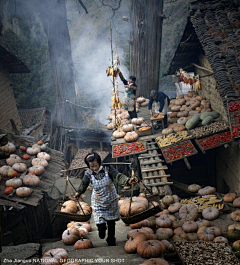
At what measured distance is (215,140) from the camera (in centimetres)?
893

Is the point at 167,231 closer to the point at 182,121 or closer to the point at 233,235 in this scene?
the point at 233,235

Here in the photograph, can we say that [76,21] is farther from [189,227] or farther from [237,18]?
[189,227]

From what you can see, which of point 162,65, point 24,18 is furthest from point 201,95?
point 24,18

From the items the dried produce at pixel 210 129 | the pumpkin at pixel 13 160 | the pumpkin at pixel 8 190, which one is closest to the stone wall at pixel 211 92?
the dried produce at pixel 210 129

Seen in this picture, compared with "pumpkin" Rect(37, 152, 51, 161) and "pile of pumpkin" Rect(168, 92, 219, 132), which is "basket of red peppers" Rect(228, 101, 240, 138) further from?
"pumpkin" Rect(37, 152, 51, 161)

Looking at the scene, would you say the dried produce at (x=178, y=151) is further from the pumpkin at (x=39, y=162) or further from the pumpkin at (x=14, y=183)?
the pumpkin at (x=14, y=183)

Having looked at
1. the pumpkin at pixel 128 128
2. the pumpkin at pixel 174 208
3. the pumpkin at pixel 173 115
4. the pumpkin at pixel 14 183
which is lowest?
the pumpkin at pixel 174 208

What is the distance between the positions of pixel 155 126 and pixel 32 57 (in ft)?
74.8

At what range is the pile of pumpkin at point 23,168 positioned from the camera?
7613 mm

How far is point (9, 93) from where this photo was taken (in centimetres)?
1268

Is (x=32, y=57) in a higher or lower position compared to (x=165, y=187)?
higher

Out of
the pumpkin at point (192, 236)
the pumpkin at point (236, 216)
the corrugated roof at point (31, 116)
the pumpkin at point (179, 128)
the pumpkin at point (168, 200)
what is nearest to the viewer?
the pumpkin at point (192, 236)

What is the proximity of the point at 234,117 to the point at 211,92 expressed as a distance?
15.8ft

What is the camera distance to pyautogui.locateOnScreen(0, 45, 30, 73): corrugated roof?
11.3 m
